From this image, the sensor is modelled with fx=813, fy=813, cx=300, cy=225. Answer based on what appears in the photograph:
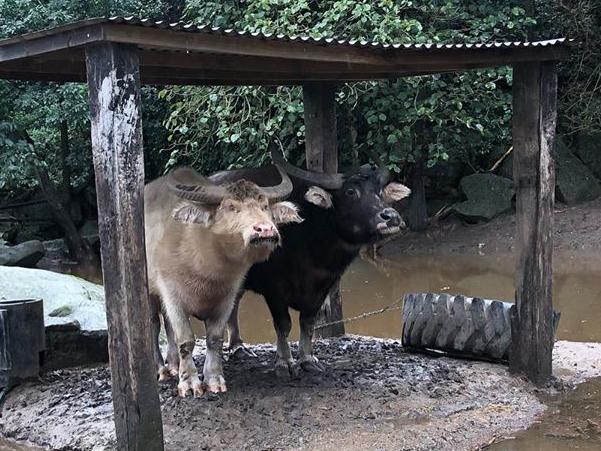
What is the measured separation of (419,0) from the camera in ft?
46.8

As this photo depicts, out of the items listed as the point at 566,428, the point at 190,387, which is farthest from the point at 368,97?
the point at 566,428

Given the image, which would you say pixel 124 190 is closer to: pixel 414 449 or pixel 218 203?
pixel 218 203

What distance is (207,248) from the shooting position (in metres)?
5.98

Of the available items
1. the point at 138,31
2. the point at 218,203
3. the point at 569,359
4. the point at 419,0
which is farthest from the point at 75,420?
the point at 419,0

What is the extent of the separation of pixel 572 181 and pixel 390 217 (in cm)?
1161

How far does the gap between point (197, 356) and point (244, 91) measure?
621 cm

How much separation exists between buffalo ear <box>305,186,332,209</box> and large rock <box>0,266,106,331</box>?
231cm

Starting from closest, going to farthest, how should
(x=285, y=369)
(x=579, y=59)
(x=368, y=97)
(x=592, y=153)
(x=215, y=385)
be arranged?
(x=215, y=385) < (x=285, y=369) < (x=368, y=97) < (x=579, y=59) < (x=592, y=153)

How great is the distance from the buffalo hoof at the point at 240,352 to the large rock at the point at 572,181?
1107 centimetres

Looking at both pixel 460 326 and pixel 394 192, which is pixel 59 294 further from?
pixel 460 326

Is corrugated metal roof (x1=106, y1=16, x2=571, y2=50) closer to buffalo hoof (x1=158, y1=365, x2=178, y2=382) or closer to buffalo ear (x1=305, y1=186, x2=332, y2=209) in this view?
buffalo ear (x1=305, y1=186, x2=332, y2=209)

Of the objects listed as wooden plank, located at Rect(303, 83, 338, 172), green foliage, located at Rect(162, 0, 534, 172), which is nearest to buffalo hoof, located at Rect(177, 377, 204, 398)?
wooden plank, located at Rect(303, 83, 338, 172)

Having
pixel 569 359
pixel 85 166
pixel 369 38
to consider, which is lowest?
pixel 569 359

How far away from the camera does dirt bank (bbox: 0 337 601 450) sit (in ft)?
17.7
